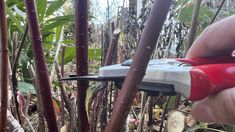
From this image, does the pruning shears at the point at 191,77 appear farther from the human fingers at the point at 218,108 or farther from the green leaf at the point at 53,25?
the green leaf at the point at 53,25

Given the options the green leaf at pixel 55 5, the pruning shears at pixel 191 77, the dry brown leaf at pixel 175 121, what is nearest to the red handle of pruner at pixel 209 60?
the pruning shears at pixel 191 77

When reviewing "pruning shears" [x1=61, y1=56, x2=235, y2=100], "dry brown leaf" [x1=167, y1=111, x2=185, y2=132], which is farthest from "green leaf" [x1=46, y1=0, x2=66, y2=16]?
"pruning shears" [x1=61, y1=56, x2=235, y2=100]

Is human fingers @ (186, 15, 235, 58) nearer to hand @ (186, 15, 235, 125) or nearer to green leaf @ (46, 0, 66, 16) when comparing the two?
hand @ (186, 15, 235, 125)

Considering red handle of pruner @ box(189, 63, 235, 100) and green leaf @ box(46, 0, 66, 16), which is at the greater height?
green leaf @ box(46, 0, 66, 16)

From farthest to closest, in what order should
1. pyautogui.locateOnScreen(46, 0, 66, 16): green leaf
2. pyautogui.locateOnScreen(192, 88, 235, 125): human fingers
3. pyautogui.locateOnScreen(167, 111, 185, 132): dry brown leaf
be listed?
1. pyautogui.locateOnScreen(46, 0, 66, 16): green leaf
2. pyautogui.locateOnScreen(167, 111, 185, 132): dry brown leaf
3. pyautogui.locateOnScreen(192, 88, 235, 125): human fingers

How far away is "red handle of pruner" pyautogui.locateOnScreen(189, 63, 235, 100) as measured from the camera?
34 cm

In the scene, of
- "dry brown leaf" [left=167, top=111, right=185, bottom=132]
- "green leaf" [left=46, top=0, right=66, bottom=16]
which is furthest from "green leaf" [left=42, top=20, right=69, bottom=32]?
"dry brown leaf" [left=167, top=111, right=185, bottom=132]

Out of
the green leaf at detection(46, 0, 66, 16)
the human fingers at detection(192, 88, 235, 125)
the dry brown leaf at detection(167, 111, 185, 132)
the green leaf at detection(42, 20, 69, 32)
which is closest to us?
the human fingers at detection(192, 88, 235, 125)

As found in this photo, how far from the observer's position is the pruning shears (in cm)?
35

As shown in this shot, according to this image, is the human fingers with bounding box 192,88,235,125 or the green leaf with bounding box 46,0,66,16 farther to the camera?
the green leaf with bounding box 46,0,66,16

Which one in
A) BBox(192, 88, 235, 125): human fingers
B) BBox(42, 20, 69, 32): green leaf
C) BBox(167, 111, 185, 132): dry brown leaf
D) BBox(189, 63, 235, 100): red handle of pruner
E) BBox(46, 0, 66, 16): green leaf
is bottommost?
BBox(167, 111, 185, 132): dry brown leaf

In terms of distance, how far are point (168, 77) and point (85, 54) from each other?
129mm

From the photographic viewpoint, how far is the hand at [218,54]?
0.34 metres

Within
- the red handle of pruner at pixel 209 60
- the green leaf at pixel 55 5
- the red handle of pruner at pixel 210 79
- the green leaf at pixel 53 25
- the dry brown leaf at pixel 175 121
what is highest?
the green leaf at pixel 55 5
